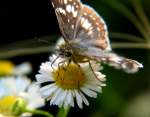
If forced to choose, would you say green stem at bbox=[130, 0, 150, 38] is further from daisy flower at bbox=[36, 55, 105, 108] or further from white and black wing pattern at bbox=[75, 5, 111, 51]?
daisy flower at bbox=[36, 55, 105, 108]

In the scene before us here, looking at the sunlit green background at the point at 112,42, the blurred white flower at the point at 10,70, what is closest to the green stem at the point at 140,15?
the sunlit green background at the point at 112,42

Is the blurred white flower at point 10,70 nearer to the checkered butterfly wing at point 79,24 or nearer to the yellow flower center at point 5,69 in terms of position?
the yellow flower center at point 5,69

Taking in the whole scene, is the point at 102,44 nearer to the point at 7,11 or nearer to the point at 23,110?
the point at 23,110

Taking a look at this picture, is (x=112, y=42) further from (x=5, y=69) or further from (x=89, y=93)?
(x=89, y=93)

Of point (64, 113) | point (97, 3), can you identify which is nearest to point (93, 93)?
point (64, 113)

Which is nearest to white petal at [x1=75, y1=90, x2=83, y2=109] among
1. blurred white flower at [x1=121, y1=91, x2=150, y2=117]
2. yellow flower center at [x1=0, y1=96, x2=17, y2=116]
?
yellow flower center at [x1=0, y1=96, x2=17, y2=116]
